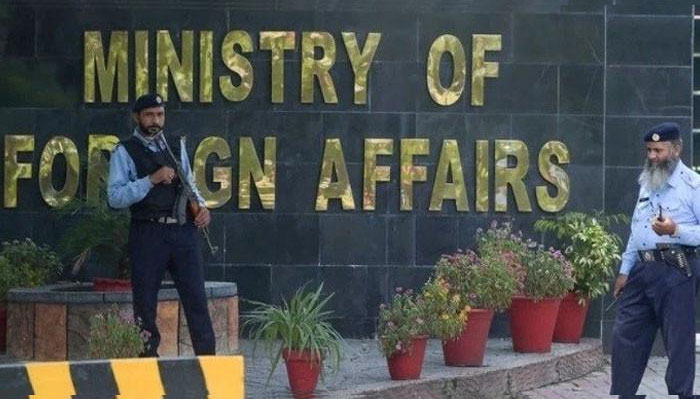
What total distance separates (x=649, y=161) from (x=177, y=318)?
3783 millimetres

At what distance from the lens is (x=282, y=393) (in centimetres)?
1039

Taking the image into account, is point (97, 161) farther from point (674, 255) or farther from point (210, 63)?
point (674, 255)

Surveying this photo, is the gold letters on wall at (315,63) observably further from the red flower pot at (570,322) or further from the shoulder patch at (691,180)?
the shoulder patch at (691,180)

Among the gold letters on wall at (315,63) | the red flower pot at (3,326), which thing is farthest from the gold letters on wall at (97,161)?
the gold letters on wall at (315,63)

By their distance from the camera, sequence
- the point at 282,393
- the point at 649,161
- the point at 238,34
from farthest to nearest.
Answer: the point at 238,34 → the point at 282,393 → the point at 649,161

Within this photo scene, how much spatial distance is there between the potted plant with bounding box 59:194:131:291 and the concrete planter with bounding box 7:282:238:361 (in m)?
0.23

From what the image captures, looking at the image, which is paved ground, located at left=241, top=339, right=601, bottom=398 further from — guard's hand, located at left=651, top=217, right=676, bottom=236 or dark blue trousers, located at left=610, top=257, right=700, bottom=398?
guard's hand, located at left=651, top=217, right=676, bottom=236

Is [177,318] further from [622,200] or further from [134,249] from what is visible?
[622,200]

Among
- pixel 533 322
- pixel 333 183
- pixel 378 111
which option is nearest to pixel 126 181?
pixel 333 183

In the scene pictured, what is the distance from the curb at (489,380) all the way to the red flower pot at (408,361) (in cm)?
8

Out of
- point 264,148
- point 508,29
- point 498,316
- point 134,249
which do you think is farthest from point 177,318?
point 508,29

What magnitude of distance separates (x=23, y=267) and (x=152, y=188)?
2.61 metres

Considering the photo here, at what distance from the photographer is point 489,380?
11211mm

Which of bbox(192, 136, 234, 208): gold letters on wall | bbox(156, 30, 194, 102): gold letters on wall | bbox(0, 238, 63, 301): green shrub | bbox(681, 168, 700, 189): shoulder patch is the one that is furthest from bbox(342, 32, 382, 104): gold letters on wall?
bbox(681, 168, 700, 189): shoulder patch
